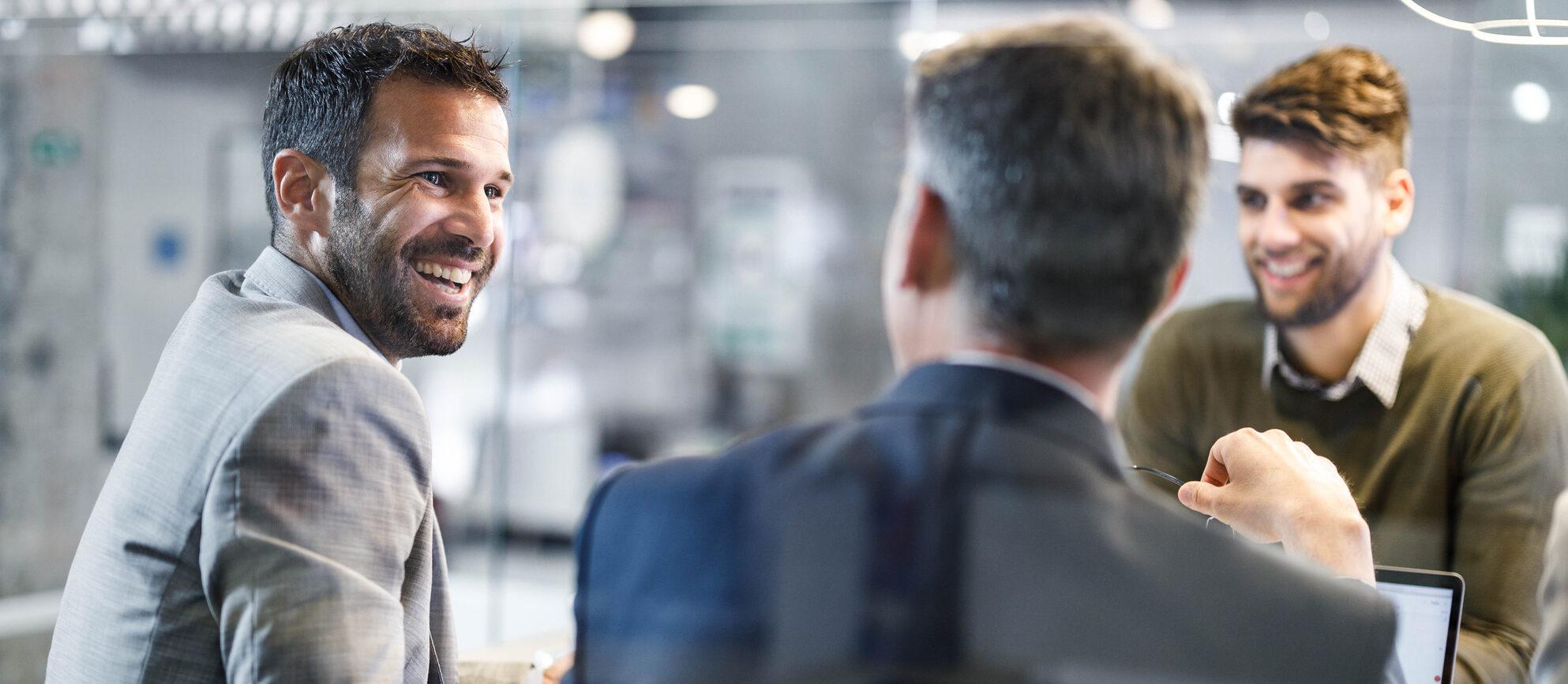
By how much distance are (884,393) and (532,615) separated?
327 cm

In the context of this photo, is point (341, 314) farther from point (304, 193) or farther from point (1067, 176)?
point (1067, 176)

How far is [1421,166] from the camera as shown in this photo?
4.81 feet

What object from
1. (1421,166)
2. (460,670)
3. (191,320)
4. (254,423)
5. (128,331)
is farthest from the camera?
(128,331)

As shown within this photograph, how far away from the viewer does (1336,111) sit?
4.59ft

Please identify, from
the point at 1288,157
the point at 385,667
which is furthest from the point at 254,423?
the point at 1288,157

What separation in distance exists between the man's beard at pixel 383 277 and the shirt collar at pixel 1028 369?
0.83 metres

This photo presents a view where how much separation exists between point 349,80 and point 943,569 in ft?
3.19

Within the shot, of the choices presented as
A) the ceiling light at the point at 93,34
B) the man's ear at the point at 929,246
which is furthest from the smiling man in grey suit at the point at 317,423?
the ceiling light at the point at 93,34

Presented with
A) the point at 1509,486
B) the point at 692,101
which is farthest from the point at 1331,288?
the point at 692,101

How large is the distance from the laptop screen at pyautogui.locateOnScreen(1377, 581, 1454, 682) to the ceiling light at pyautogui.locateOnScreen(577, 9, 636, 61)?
348cm

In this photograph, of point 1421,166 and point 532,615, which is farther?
point 532,615

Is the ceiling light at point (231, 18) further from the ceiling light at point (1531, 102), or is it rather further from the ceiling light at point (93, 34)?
the ceiling light at point (1531, 102)

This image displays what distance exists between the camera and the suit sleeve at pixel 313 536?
112cm

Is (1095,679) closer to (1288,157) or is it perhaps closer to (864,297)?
(1288,157)
